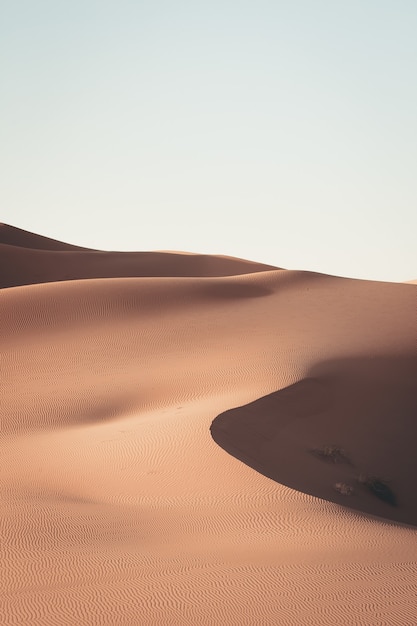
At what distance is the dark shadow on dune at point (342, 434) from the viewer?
14625mm

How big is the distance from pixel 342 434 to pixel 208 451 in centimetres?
406

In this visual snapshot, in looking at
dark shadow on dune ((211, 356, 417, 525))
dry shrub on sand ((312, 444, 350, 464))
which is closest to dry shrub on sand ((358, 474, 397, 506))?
dark shadow on dune ((211, 356, 417, 525))

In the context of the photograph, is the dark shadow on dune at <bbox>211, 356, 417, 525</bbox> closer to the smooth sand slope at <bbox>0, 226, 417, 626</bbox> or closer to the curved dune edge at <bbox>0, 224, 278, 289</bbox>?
the smooth sand slope at <bbox>0, 226, 417, 626</bbox>

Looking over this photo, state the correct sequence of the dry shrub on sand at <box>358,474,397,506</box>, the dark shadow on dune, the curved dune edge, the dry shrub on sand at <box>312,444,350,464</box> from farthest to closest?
the curved dune edge, the dry shrub on sand at <box>312,444,350,464</box>, the dry shrub on sand at <box>358,474,397,506</box>, the dark shadow on dune

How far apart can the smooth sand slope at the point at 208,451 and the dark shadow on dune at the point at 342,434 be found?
5 cm

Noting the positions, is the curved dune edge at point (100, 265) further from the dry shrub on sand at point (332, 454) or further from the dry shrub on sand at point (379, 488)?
the dry shrub on sand at point (379, 488)

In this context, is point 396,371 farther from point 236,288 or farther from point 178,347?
point 236,288

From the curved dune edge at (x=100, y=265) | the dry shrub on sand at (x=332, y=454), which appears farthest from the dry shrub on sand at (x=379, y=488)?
the curved dune edge at (x=100, y=265)

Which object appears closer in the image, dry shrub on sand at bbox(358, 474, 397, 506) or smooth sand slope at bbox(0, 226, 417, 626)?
smooth sand slope at bbox(0, 226, 417, 626)

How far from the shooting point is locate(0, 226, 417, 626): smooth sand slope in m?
8.20

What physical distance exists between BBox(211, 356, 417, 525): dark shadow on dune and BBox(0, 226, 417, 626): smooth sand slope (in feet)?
0.15

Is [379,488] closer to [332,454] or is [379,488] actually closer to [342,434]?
[332,454]

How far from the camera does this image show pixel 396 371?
66.4 feet

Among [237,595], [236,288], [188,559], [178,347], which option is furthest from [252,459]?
[236,288]
